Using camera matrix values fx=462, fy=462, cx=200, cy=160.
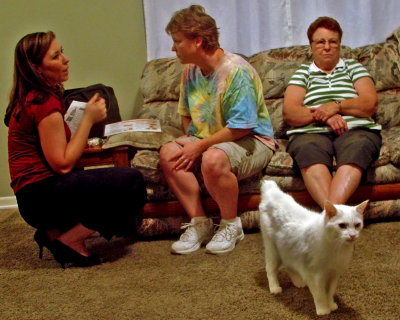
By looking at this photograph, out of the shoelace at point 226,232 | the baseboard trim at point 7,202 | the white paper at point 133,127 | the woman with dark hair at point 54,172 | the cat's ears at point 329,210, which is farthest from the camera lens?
the baseboard trim at point 7,202

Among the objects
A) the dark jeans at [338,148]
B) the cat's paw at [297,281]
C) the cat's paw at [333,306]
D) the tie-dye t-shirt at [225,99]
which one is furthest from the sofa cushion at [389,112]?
the cat's paw at [333,306]

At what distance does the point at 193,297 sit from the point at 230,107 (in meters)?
0.84

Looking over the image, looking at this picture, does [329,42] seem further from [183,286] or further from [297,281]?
[183,286]

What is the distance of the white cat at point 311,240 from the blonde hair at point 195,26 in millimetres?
825

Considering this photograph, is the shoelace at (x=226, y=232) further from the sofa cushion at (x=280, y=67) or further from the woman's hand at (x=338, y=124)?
the sofa cushion at (x=280, y=67)

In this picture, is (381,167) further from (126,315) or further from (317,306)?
(126,315)

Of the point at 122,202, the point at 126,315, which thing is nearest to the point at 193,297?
the point at 126,315

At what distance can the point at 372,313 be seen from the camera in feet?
4.51

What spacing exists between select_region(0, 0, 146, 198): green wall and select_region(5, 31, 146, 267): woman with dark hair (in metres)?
1.18

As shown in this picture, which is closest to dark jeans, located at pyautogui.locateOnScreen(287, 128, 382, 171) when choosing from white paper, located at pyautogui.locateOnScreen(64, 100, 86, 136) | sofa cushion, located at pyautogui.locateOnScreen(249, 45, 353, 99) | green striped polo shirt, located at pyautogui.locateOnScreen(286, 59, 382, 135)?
green striped polo shirt, located at pyautogui.locateOnScreen(286, 59, 382, 135)

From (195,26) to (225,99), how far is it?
34 centimetres

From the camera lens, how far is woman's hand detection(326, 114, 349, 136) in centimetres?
214

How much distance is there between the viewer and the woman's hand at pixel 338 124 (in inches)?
84.4

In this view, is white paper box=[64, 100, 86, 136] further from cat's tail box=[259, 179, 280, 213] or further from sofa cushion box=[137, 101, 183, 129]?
cat's tail box=[259, 179, 280, 213]
